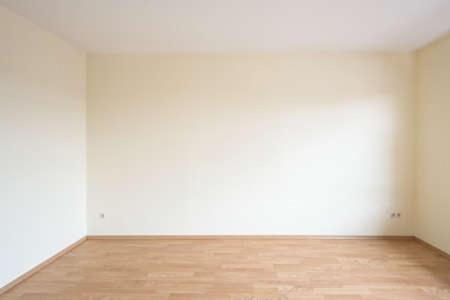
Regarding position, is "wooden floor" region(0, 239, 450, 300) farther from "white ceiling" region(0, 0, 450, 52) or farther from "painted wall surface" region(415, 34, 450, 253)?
"white ceiling" region(0, 0, 450, 52)

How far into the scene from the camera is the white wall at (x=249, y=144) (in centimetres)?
362

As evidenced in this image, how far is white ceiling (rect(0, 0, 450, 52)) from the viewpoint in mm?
2369

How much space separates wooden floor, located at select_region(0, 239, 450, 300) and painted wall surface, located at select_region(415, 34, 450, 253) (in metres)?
0.33

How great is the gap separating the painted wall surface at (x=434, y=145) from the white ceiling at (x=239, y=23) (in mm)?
317

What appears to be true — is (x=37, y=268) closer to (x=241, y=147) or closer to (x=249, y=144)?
(x=241, y=147)

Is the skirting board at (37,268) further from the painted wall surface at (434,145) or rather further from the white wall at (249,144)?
the painted wall surface at (434,145)

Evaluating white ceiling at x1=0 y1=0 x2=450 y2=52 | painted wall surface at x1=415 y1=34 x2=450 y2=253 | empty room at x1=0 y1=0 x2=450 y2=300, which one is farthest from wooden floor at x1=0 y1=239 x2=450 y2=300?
white ceiling at x1=0 y1=0 x2=450 y2=52

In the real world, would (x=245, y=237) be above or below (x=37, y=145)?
below

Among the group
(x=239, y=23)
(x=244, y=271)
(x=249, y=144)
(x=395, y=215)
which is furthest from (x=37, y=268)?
(x=395, y=215)

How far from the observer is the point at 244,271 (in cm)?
272

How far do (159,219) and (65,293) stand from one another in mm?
1508

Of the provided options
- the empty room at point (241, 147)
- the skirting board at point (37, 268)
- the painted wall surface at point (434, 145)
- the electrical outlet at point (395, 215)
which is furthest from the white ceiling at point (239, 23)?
the skirting board at point (37, 268)

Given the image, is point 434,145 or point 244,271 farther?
point 434,145

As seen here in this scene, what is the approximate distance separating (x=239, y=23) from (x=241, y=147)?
5.47 feet
